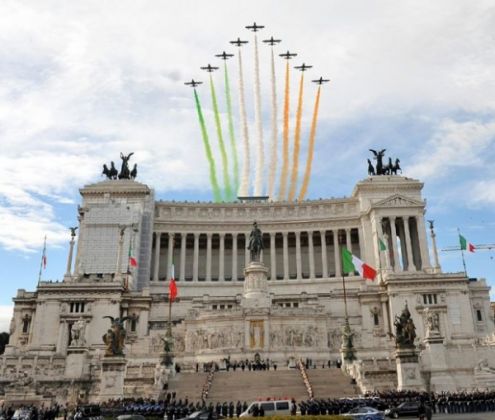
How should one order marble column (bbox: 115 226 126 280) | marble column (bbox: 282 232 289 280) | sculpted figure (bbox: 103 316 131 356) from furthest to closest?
1. marble column (bbox: 282 232 289 280)
2. marble column (bbox: 115 226 126 280)
3. sculpted figure (bbox: 103 316 131 356)

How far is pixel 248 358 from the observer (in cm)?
5778

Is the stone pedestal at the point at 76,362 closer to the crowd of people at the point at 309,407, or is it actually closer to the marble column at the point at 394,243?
the crowd of people at the point at 309,407

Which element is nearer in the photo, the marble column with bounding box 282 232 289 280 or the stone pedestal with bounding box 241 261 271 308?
the stone pedestal with bounding box 241 261 271 308

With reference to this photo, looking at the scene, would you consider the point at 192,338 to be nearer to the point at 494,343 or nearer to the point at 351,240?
the point at 494,343

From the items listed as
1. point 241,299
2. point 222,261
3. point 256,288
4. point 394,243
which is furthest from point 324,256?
point 241,299

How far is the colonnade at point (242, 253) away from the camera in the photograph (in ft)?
290

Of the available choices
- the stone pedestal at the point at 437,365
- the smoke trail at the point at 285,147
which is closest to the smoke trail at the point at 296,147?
the smoke trail at the point at 285,147

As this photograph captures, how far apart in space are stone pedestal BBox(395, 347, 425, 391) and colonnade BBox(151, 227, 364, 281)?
144ft

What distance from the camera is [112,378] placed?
1658 inches

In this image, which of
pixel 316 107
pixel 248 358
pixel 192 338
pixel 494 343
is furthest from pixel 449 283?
pixel 316 107

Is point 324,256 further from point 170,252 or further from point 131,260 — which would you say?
point 131,260

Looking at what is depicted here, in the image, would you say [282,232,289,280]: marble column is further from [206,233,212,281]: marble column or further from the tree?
the tree

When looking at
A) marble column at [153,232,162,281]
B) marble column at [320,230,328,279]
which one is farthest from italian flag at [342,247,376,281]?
marble column at [153,232,162,281]

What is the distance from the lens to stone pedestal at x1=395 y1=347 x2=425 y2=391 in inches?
1644
